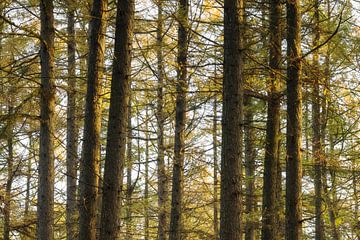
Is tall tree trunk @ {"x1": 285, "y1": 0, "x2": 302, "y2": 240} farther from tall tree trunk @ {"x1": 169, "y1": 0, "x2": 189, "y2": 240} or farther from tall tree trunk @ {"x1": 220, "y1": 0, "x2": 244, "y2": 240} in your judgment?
tall tree trunk @ {"x1": 169, "y1": 0, "x2": 189, "y2": 240}

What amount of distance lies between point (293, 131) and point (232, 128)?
1451mm

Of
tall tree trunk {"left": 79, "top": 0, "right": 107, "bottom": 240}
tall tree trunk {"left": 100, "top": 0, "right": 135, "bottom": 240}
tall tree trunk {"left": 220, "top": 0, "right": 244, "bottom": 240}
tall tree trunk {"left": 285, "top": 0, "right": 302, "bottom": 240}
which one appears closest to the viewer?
tall tree trunk {"left": 220, "top": 0, "right": 244, "bottom": 240}

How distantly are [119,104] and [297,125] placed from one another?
2712 millimetres

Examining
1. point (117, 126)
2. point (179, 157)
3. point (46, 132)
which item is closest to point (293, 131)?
point (117, 126)

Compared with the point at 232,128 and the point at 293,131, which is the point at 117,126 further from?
the point at 293,131

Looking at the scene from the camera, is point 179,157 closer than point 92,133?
No

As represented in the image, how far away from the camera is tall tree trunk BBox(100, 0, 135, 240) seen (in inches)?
251

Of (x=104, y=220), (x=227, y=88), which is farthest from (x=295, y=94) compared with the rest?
(x=104, y=220)

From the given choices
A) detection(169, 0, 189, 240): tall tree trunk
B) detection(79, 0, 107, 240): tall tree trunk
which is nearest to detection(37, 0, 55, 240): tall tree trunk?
detection(79, 0, 107, 240): tall tree trunk

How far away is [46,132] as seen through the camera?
316 inches

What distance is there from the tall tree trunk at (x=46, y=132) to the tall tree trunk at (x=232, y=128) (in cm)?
302

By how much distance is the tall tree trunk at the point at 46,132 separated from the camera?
793cm

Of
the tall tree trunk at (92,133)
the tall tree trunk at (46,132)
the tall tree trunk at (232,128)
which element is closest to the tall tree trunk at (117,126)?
the tall tree trunk at (92,133)

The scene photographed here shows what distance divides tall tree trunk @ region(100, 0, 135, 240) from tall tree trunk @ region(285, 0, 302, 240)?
2.38m
